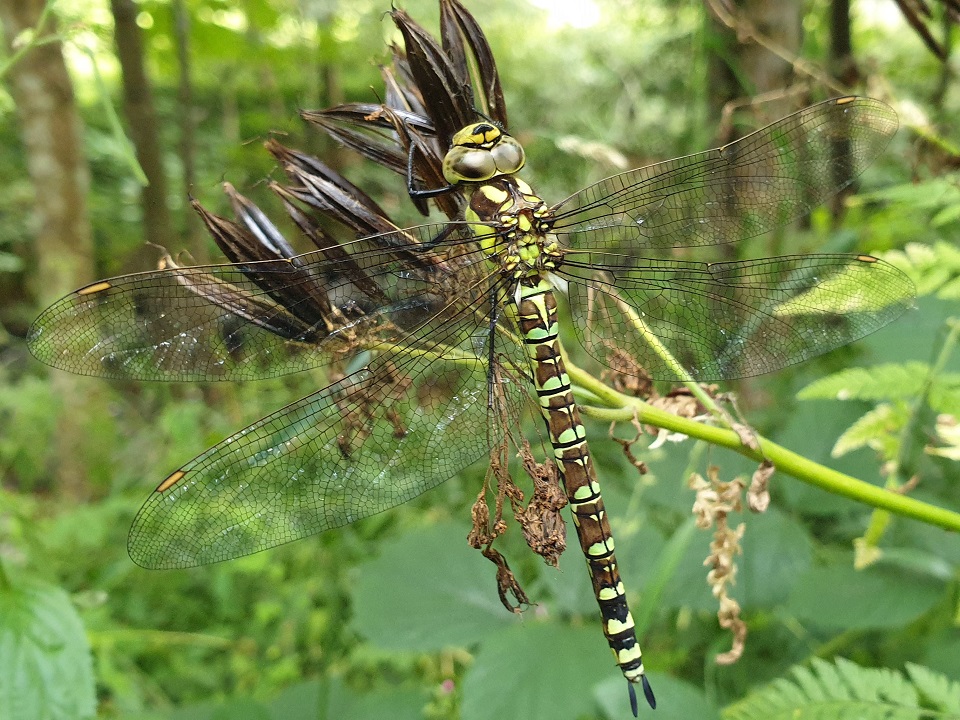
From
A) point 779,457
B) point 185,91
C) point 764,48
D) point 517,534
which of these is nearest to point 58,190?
point 185,91

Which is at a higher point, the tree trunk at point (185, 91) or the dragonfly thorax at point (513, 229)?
the tree trunk at point (185, 91)

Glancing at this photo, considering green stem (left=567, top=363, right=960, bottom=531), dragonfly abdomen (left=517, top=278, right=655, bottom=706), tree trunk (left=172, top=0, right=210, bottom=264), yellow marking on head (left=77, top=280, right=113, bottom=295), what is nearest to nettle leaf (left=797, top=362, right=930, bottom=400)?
green stem (left=567, top=363, right=960, bottom=531)

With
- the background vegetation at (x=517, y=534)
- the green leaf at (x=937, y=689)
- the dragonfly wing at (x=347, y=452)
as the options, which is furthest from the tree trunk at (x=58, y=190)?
the green leaf at (x=937, y=689)

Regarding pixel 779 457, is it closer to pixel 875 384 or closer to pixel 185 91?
pixel 875 384

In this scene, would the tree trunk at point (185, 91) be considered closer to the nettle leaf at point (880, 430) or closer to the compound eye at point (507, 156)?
the compound eye at point (507, 156)

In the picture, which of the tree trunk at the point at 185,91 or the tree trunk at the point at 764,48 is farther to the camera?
the tree trunk at the point at 185,91
